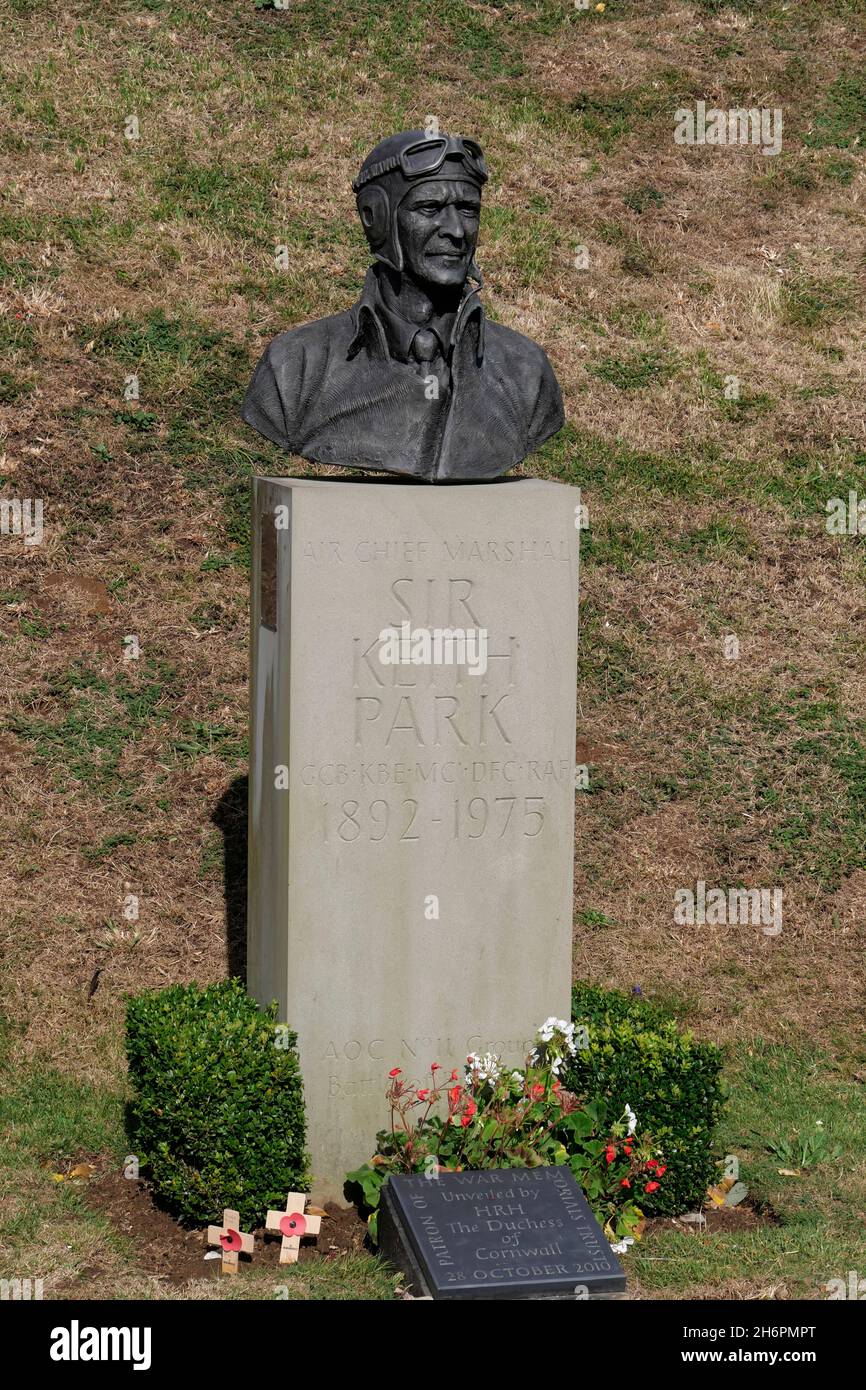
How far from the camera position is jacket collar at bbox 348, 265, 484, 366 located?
6426mm

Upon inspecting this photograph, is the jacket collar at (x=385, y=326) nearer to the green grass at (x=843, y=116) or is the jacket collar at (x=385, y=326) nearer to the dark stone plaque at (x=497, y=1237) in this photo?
the dark stone plaque at (x=497, y=1237)

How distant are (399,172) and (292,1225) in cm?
366

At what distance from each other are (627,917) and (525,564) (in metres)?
2.92

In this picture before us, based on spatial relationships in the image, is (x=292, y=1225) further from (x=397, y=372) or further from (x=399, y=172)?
(x=399, y=172)

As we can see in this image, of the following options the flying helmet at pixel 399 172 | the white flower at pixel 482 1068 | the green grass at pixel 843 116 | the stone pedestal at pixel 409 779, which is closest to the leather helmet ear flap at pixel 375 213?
the flying helmet at pixel 399 172

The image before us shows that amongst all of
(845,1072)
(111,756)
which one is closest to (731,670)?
(845,1072)

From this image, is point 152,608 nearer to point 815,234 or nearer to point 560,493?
point 560,493

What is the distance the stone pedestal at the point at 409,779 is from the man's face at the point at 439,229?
773 millimetres

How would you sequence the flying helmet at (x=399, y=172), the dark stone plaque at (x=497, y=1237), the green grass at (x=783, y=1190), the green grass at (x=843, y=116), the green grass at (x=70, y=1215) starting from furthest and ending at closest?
the green grass at (x=843, y=116), the flying helmet at (x=399, y=172), the green grass at (x=783, y=1190), the green grass at (x=70, y=1215), the dark stone plaque at (x=497, y=1237)

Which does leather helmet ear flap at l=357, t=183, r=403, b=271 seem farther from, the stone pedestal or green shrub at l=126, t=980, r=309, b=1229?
green shrub at l=126, t=980, r=309, b=1229

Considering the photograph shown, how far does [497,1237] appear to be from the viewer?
221 inches

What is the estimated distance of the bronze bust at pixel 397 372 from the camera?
6.27m

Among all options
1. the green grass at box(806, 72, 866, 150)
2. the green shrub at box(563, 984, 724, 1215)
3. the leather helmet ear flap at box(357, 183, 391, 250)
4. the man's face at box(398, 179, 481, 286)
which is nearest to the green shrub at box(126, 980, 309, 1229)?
the green shrub at box(563, 984, 724, 1215)

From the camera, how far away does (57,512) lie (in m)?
10.2
